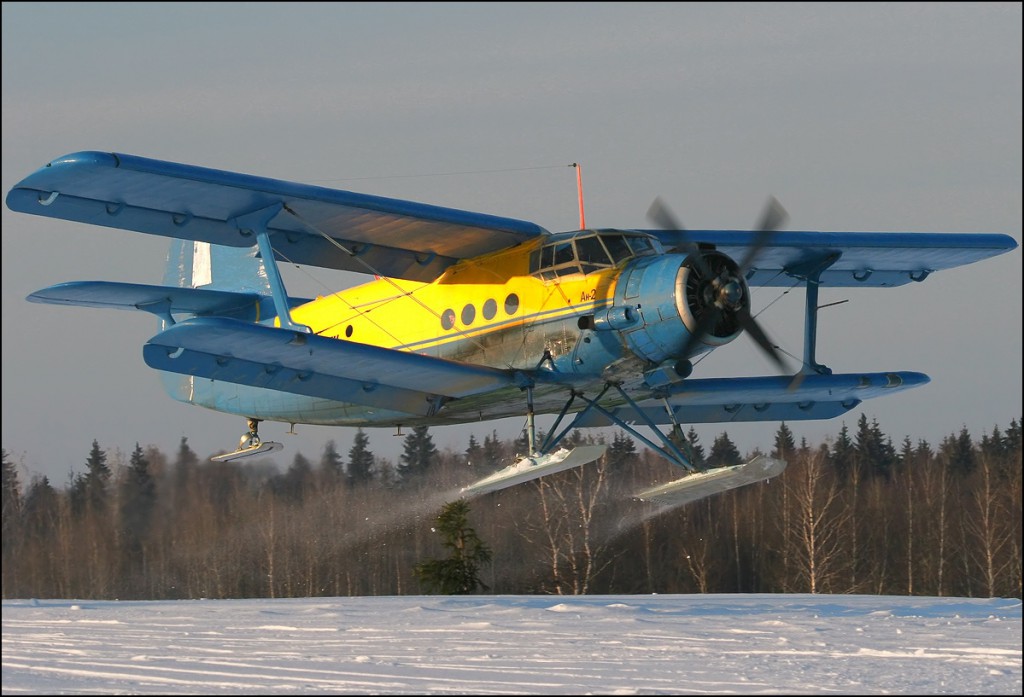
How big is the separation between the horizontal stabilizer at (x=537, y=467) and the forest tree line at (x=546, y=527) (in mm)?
8937

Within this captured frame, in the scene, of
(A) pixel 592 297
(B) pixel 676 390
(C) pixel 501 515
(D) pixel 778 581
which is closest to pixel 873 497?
(D) pixel 778 581

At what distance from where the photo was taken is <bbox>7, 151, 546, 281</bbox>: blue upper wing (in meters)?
18.1

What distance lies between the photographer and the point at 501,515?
43.6 metres

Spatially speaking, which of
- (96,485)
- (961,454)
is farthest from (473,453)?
(961,454)

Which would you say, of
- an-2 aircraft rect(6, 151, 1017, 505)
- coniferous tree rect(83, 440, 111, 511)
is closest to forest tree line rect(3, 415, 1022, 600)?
coniferous tree rect(83, 440, 111, 511)

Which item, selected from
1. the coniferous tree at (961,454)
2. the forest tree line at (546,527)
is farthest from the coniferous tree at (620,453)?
the coniferous tree at (961,454)

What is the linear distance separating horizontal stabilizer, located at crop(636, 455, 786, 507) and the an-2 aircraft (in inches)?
1.1

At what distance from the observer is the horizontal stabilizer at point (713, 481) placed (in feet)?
62.3

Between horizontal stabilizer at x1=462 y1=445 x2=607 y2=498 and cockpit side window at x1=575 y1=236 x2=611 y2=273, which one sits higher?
cockpit side window at x1=575 y1=236 x2=611 y2=273

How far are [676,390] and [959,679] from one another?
7700 millimetres

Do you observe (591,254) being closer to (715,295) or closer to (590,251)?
(590,251)

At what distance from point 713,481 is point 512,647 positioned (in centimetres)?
374

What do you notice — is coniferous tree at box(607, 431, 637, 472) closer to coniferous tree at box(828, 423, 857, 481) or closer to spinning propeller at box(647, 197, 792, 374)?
coniferous tree at box(828, 423, 857, 481)

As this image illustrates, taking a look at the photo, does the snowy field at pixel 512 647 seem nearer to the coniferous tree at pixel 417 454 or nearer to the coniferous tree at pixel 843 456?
the coniferous tree at pixel 417 454
